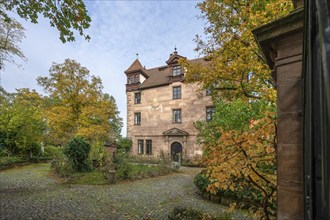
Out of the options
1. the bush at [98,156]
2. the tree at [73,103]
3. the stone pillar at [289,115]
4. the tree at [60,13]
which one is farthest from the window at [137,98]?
the stone pillar at [289,115]

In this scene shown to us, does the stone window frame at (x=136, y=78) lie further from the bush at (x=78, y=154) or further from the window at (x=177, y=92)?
the bush at (x=78, y=154)

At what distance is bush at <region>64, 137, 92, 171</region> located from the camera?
1453cm

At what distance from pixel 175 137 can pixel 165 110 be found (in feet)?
12.1

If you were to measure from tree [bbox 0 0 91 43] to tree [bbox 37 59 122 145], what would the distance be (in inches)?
671

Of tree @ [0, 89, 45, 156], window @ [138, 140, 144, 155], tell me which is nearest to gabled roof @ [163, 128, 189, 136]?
window @ [138, 140, 144, 155]

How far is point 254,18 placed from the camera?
7.08 m

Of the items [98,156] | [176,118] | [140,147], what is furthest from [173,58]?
[98,156]

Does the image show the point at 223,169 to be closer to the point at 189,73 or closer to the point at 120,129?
the point at 189,73

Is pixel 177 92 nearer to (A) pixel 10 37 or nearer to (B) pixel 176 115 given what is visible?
(B) pixel 176 115

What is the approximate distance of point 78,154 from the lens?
14570 mm

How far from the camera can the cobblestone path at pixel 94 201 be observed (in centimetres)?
680

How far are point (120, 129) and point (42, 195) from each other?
1461 inches

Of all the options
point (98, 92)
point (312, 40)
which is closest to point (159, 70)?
point (98, 92)

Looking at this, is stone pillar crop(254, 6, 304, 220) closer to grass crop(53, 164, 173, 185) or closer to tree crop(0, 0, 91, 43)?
tree crop(0, 0, 91, 43)
